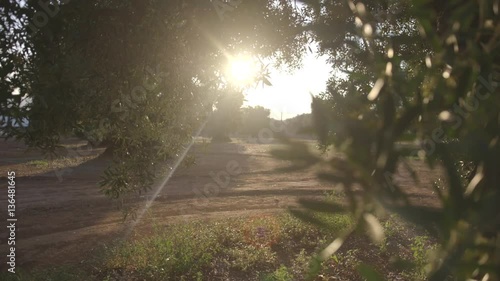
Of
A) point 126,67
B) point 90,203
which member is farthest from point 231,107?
point 90,203

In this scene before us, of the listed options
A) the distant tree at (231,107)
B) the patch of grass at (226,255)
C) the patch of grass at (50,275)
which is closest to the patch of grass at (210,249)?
the patch of grass at (226,255)

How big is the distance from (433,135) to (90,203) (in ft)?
56.5

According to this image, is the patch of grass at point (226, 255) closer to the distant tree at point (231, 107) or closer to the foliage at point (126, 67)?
the distant tree at point (231, 107)

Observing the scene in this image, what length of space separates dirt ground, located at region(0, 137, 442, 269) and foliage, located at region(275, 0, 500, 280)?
12.6 ft

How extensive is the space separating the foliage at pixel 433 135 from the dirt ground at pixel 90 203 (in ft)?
12.6

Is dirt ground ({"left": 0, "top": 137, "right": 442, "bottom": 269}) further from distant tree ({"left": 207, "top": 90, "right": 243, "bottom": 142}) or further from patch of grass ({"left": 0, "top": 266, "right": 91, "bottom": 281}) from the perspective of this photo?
patch of grass ({"left": 0, "top": 266, "right": 91, "bottom": 281})

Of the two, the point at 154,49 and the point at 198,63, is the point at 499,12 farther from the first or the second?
the point at 198,63

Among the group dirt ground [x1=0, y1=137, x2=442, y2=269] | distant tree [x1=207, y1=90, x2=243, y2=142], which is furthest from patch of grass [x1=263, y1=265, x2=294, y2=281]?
distant tree [x1=207, y1=90, x2=243, y2=142]

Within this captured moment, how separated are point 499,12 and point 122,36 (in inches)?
179

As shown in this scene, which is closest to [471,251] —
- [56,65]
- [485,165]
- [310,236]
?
[485,165]

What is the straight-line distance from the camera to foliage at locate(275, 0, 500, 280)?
0.69 m

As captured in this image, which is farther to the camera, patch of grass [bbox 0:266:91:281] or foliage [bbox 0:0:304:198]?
patch of grass [bbox 0:266:91:281]

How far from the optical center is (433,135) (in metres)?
0.80

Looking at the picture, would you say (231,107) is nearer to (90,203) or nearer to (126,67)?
(126,67)
